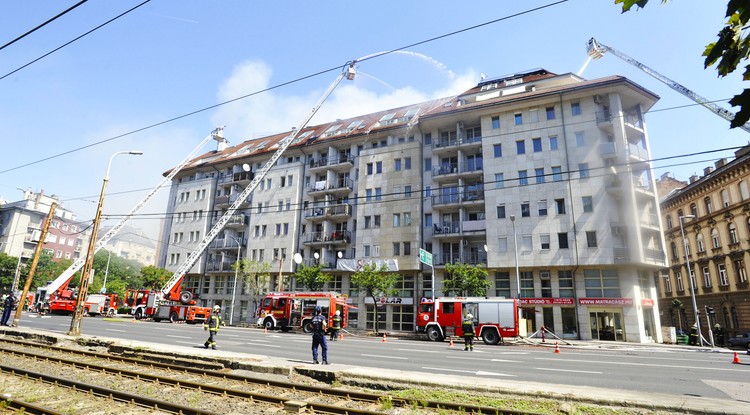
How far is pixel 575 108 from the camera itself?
3641 cm

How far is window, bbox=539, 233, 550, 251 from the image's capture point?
34.3 m

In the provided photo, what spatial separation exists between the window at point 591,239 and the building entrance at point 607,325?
548 centimetres

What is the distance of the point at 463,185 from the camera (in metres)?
38.1

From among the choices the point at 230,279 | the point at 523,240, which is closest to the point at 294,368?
the point at 523,240

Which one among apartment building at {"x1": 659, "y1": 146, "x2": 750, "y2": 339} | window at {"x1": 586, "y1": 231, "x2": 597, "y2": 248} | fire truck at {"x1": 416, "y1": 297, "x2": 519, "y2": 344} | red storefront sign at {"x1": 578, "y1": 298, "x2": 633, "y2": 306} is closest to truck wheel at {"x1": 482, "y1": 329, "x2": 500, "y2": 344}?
fire truck at {"x1": 416, "y1": 297, "x2": 519, "y2": 344}

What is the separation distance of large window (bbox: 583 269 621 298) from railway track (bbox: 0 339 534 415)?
1174 inches

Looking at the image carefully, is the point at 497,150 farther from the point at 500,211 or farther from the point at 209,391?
the point at 209,391

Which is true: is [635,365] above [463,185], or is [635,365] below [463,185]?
below

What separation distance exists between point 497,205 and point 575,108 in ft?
36.8

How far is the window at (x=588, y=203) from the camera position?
3338cm

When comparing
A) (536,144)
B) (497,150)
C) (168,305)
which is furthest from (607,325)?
(168,305)

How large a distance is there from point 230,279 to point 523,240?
36153mm

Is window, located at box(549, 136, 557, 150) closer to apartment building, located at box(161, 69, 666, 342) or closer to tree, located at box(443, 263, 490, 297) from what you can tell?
apartment building, located at box(161, 69, 666, 342)

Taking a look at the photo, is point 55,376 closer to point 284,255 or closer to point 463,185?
point 463,185
